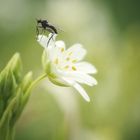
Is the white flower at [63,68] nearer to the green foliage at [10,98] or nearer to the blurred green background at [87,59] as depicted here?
the green foliage at [10,98]


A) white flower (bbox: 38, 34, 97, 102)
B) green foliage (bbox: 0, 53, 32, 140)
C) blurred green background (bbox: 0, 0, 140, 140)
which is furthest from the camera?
blurred green background (bbox: 0, 0, 140, 140)

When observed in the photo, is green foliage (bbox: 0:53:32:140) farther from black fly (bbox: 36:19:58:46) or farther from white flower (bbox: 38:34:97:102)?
black fly (bbox: 36:19:58:46)

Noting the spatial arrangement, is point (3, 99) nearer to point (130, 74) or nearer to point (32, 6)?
point (130, 74)

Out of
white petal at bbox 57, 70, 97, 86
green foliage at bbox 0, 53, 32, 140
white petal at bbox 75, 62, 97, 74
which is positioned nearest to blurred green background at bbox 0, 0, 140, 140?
white petal at bbox 75, 62, 97, 74

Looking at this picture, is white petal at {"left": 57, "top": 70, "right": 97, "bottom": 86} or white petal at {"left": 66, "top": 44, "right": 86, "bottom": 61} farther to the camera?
white petal at {"left": 66, "top": 44, "right": 86, "bottom": 61}

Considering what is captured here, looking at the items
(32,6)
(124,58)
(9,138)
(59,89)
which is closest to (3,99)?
(9,138)

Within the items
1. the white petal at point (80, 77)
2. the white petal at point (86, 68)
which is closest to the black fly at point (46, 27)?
the white petal at point (86, 68)

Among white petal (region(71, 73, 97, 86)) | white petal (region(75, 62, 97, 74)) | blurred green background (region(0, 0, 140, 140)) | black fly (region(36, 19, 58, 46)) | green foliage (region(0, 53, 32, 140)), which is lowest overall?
green foliage (region(0, 53, 32, 140))
